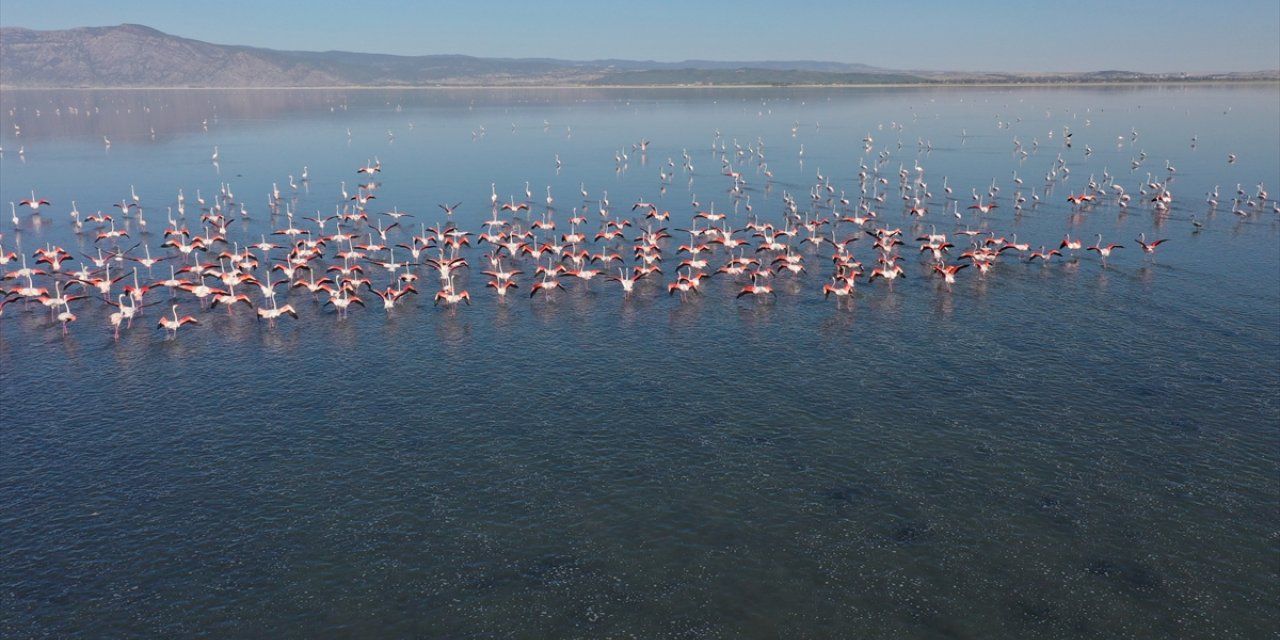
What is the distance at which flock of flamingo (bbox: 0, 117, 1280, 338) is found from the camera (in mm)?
67062

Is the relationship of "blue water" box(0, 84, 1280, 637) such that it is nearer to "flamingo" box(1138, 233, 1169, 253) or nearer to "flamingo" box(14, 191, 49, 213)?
"flamingo" box(1138, 233, 1169, 253)

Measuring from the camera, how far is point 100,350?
5581 centimetres

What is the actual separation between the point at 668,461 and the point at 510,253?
46.8m

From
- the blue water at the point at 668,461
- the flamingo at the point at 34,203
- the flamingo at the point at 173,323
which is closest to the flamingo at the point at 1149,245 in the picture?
the blue water at the point at 668,461

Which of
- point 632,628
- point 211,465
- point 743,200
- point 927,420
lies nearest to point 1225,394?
point 927,420

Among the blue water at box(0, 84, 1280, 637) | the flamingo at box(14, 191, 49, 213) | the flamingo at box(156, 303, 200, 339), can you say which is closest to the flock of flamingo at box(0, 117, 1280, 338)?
the flamingo at box(156, 303, 200, 339)

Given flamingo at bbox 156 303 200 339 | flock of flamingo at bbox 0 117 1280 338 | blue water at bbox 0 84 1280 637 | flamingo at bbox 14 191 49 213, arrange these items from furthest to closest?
1. flamingo at bbox 14 191 49 213
2. flock of flamingo at bbox 0 117 1280 338
3. flamingo at bbox 156 303 200 339
4. blue water at bbox 0 84 1280 637

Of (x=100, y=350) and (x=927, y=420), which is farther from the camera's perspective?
(x=100, y=350)

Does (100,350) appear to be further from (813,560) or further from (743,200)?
(743,200)

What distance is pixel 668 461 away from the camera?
4116cm

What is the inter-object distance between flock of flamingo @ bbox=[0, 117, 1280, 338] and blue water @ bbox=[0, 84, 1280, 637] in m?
1.62

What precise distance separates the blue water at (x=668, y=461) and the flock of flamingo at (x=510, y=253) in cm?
162

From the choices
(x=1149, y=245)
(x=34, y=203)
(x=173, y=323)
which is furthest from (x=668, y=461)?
(x=34, y=203)

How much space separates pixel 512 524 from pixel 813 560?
13661 millimetres
